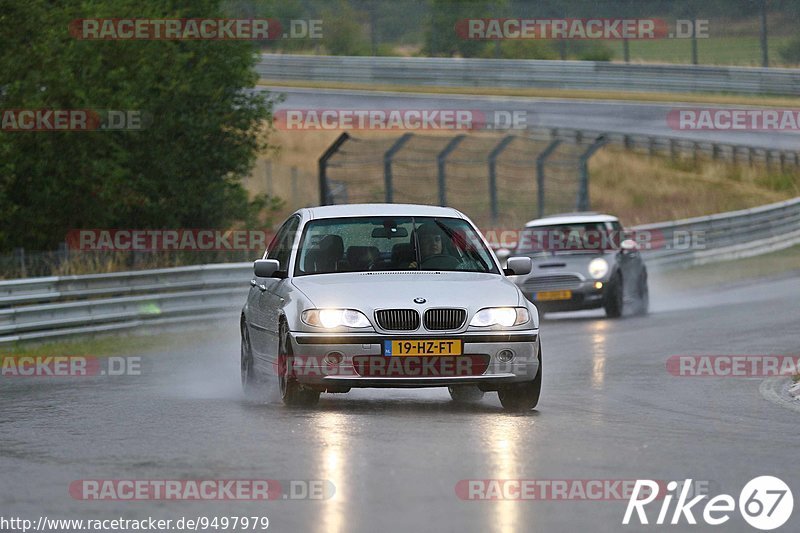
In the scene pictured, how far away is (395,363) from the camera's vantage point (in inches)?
451

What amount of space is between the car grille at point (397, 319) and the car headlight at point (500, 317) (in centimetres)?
41

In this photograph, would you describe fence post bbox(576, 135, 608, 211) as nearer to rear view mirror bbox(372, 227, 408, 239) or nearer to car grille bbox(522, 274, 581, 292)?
car grille bbox(522, 274, 581, 292)

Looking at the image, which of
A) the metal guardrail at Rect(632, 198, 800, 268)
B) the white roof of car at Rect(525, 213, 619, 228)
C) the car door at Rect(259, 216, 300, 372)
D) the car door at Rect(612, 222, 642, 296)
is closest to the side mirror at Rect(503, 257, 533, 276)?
the car door at Rect(259, 216, 300, 372)

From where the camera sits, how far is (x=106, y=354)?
1956 cm

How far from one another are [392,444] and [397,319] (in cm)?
182

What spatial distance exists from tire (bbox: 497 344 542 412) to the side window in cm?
208

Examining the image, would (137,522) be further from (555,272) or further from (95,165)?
(95,165)

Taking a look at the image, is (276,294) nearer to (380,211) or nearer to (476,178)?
(380,211)

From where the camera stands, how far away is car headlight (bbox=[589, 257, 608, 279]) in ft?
78.6

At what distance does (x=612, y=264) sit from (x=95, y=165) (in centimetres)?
847

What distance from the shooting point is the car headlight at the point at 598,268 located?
78.6ft

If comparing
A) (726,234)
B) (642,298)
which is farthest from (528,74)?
(642,298)

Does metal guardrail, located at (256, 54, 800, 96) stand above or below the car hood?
above

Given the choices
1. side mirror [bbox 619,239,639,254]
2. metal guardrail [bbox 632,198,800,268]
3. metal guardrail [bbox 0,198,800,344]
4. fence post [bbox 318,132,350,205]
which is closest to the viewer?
metal guardrail [bbox 0,198,800,344]
